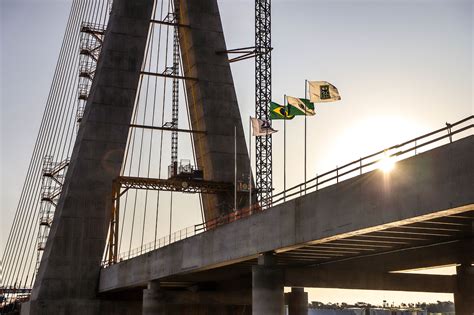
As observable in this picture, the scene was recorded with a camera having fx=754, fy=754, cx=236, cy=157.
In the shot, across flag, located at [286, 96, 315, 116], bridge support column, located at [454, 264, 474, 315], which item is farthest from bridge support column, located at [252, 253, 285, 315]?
bridge support column, located at [454, 264, 474, 315]

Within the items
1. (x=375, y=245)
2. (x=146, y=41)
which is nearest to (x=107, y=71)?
(x=146, y=41)

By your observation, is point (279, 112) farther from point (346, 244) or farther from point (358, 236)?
point (358, 236)

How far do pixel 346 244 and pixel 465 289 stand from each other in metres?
18.5

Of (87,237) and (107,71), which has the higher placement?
(107,71)

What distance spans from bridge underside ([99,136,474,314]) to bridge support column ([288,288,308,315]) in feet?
21.4

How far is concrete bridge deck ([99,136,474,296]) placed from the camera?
24.5 metres

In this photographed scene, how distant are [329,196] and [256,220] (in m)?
6.96

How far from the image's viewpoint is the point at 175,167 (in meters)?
70.1

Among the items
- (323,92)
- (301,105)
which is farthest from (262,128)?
(323,92)

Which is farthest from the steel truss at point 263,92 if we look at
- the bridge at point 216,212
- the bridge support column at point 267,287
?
the bridge support column at point 267,287

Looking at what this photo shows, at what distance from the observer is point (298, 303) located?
64188mm

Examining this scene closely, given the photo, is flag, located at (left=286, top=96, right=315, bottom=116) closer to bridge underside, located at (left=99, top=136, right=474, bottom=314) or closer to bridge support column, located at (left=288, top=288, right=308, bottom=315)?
bridge underside, located at (left=99, top=136, right=474, bottom=314)

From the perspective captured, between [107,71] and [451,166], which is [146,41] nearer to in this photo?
[107,71]

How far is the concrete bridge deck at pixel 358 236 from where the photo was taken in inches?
965
